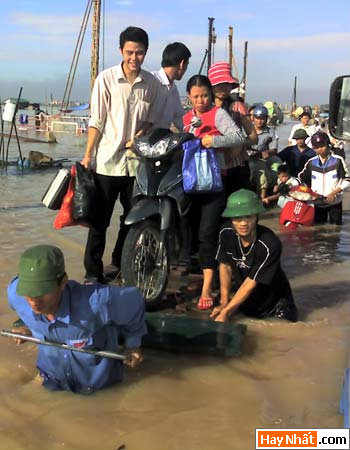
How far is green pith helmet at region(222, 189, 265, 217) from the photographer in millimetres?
3557

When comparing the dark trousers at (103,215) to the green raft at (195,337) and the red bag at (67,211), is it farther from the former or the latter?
the green raft at (195,337)

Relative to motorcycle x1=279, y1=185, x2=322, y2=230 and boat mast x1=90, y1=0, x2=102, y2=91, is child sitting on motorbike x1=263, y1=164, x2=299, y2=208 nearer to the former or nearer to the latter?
motorcycle x1=279, y1=185, x2=322, y2=230

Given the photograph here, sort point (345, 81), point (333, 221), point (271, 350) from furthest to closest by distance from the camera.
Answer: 1. point (333, 221)
2. point (271, 350)
3. point (345, 81)

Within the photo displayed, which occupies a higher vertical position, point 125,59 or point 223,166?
point 125,59

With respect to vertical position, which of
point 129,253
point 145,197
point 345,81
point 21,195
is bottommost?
point 21,195

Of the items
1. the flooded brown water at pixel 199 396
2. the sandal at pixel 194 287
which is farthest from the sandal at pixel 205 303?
the sandal at pixel 194 287

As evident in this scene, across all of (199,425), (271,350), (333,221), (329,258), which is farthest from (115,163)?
(333,221)

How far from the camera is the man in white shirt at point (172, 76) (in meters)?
4.60

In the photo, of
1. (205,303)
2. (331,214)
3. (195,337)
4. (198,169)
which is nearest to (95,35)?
(331,214)

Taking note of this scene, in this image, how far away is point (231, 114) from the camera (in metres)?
4.34

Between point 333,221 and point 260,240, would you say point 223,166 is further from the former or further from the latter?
point 333,221

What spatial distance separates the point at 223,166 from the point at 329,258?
7.08 ft

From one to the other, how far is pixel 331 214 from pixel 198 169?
4.20 m

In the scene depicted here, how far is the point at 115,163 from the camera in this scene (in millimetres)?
4262
